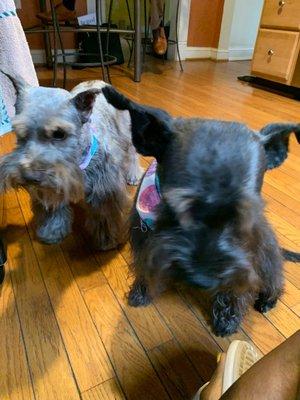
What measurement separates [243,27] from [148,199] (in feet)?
17.1

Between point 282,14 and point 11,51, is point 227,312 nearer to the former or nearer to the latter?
point 11,51

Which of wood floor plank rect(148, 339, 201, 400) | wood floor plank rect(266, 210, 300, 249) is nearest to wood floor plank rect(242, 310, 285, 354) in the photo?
wood floor plank rect(148, 339, 201, 400)

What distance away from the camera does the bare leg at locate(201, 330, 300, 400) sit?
55 cm

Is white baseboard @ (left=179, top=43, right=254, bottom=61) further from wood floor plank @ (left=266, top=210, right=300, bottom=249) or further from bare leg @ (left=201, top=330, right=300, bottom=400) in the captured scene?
bare leg @ (left=201, top=330, right=300, bottom=400)

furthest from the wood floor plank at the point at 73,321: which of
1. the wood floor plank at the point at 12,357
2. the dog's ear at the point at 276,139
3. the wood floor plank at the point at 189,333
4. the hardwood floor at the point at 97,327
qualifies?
the dog's ear at the point at 276,139

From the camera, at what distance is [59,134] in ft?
3.84

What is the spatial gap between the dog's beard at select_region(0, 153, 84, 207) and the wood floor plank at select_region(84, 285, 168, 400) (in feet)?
1.37

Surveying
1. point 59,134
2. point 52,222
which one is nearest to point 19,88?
point 59,134

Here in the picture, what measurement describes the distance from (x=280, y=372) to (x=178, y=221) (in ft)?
1.34

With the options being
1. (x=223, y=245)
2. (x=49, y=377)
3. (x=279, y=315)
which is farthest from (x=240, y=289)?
(x=49, y=377)

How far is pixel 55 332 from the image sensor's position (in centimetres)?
116

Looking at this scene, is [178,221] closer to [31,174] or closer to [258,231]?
[258,231]

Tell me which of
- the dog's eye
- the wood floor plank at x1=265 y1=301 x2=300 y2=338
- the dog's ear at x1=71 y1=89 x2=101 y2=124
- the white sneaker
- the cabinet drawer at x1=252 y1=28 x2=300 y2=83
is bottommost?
the wood floor plank at x1=265 y1=301 x2=300 y2=338

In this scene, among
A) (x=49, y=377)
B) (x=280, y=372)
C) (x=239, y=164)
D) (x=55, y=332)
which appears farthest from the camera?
(x=55, y=332)
